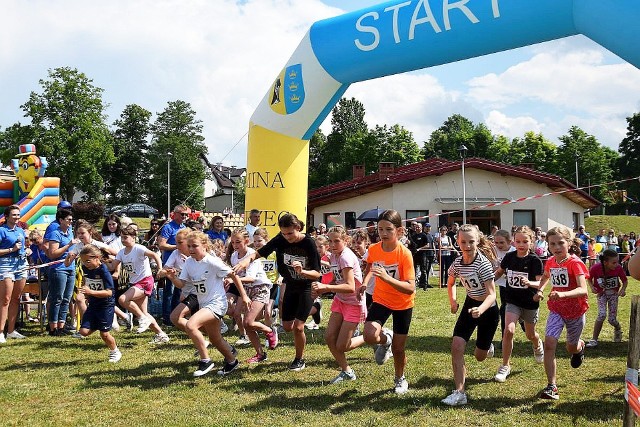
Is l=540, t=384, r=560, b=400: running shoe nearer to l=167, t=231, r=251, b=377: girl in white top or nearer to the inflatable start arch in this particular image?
l=167, t=231, r=251, b=377: girl in white top

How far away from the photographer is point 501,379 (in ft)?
21.3

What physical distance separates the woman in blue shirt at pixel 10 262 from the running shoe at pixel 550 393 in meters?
7.49

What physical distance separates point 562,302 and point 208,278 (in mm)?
3714

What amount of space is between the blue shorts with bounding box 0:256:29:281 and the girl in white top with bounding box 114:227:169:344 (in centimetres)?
170

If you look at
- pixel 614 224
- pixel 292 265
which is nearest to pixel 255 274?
pixel 292 265

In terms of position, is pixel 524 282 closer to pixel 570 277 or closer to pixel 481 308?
pixel 570 277

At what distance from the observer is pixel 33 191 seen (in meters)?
20.6

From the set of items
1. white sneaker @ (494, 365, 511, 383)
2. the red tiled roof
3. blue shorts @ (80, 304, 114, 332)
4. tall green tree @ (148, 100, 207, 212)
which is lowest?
white sneaker @ (494, 365, 511, 383)

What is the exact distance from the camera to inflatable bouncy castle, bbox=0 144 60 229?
2038cm

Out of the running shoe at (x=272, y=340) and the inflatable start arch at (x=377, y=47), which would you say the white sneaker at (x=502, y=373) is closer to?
the running shoe at (x=272, y=340)

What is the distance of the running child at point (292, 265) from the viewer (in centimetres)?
681

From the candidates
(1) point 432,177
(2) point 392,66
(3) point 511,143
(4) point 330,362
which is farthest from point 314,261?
(3) point 511,143

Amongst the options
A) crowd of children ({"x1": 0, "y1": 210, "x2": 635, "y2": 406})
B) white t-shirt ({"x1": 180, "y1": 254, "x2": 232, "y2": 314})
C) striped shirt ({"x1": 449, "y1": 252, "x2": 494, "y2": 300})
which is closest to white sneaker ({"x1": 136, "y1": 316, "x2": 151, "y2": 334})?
crowd of children ({"x1": 0, "y1": 210, "x2": 635, "y2": 406})

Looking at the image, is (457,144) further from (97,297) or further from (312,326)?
(97,297)
